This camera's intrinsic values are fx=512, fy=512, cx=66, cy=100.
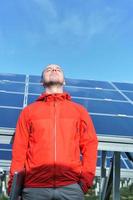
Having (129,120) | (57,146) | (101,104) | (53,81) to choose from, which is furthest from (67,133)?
(101,104)

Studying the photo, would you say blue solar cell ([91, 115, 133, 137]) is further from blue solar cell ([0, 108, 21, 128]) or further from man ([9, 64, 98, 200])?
man ([9, 64, 98, 200])

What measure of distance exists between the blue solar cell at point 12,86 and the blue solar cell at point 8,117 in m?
1.38

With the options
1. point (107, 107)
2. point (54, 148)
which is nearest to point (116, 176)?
point (54, 148)

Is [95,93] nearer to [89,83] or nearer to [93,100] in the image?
[93,100]

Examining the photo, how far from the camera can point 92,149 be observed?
3.71m

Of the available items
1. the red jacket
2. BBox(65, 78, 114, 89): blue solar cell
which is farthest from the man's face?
BBox(65, 78, 114, 89): blue solar cell

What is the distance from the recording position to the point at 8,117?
7.03m

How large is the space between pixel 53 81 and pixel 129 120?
4.01m

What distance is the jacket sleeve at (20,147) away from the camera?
3.62 metres

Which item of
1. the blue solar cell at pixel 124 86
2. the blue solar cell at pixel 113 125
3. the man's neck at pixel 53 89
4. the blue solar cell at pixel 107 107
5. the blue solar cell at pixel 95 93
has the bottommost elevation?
the man's neck at pixel 53 89

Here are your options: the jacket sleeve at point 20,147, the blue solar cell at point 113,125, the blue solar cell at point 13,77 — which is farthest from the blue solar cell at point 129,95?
the jacket sleeve at point 20,147

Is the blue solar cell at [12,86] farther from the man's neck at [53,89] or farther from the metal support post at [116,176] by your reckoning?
the man's neck at [53,89]

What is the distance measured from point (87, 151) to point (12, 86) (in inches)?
234

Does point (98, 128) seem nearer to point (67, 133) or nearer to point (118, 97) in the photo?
point (118, 97)
